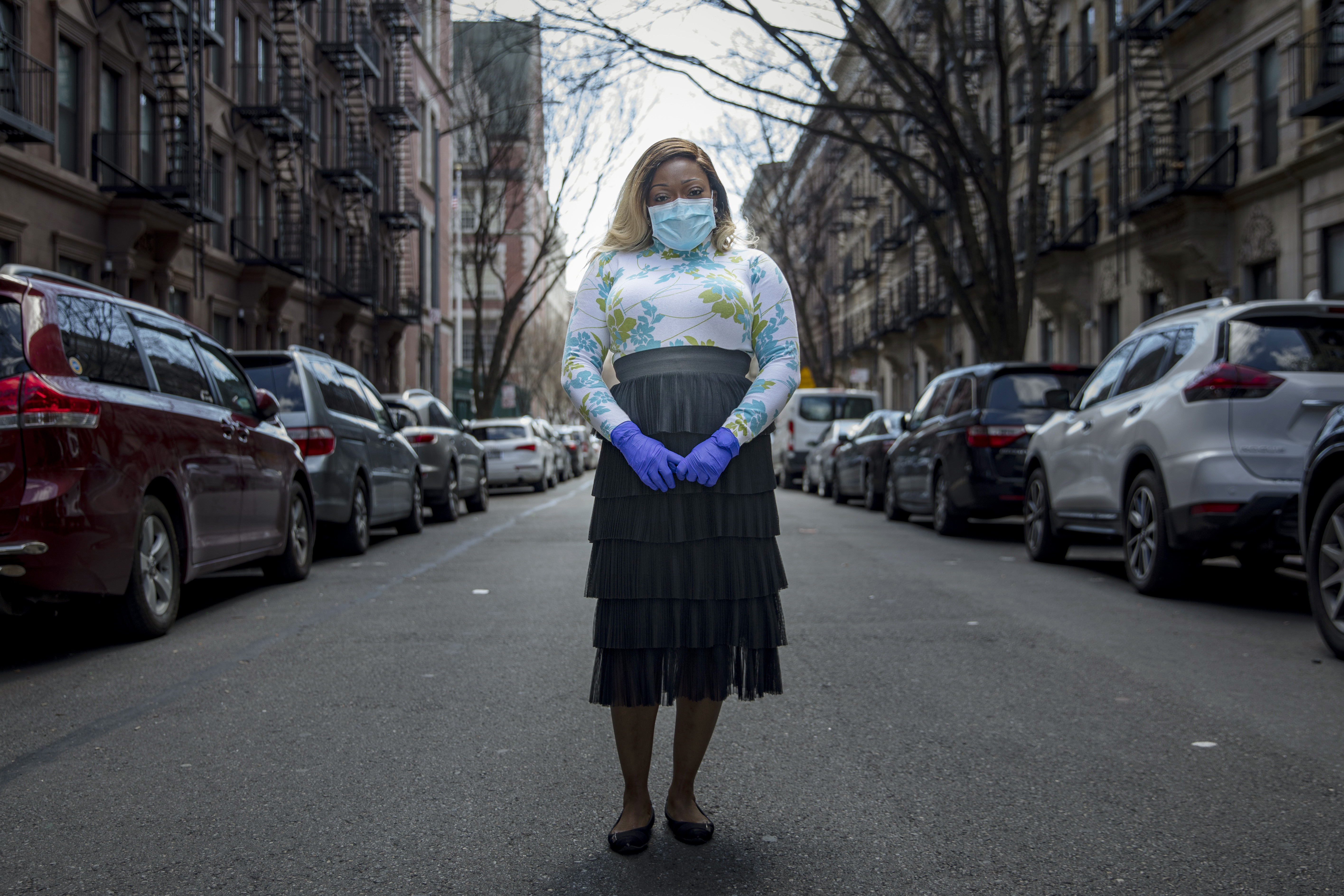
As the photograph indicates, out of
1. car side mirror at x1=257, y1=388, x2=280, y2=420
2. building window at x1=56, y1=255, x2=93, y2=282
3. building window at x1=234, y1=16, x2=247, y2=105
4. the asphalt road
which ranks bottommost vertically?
the asphalt road

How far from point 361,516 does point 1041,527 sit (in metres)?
5.82

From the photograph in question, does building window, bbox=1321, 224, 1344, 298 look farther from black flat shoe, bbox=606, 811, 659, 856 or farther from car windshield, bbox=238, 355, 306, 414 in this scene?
black flat shoe, bbox=606, 811, 659, 856

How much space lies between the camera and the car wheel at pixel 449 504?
16.6 metres

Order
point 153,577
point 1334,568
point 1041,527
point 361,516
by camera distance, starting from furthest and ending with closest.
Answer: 1. point 361,516
2. point 1041,527
3. point 153,577
4. point 1334,568

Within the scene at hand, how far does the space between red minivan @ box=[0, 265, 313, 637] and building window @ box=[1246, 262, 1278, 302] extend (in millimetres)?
18621

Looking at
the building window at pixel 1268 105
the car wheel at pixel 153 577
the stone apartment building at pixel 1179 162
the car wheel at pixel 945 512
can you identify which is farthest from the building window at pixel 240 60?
the car wheel at pixel 153 577

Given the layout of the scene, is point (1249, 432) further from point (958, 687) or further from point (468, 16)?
point (468, 16)

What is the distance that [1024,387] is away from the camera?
1276 cm

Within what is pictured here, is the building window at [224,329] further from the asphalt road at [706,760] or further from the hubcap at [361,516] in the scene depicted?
the asphalt road at [706,760]

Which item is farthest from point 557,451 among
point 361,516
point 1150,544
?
point 1150,544

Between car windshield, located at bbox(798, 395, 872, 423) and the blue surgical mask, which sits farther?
car windshield, located at bbox(798, 395, 872, 423)

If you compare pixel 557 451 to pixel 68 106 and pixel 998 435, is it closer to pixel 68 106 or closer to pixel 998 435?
pixel 68 106

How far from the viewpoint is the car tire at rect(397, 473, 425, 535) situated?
14.3m

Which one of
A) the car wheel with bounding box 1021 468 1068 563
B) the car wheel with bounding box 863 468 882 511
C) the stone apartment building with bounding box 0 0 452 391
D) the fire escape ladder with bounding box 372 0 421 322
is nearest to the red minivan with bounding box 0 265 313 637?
the car wheel with bounding box 1021 468 1068 563
